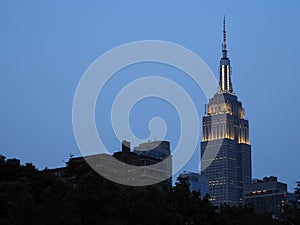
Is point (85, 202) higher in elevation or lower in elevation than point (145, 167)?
lower

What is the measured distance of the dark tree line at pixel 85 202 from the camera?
48.1 m

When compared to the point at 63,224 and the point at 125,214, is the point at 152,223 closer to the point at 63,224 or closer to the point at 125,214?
the point at 125,214

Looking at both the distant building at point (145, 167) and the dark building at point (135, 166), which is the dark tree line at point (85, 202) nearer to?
the dark building at point (135, 166)

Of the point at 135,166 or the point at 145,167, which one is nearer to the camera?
the point at 135,166

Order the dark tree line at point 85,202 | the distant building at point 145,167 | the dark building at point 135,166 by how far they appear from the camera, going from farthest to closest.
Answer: the distant building at point 145,167, the dark building at point 135,166, the dark tree line at point 85,202

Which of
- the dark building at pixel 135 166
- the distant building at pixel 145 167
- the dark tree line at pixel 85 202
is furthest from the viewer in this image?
the distant building at pixel 145 167

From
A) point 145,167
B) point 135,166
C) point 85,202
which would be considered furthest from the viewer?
point 145,167

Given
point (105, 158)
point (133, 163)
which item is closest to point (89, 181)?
point (105, 158)

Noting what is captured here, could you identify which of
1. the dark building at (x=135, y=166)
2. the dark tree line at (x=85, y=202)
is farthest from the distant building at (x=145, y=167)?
the dark tree line at (x=85, y=202)

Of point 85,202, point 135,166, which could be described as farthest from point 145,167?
point 85,202

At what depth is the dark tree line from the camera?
4806cm

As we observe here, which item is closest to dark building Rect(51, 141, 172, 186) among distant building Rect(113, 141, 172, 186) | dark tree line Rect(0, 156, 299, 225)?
distant building Rect(113, 141, 172, 186)

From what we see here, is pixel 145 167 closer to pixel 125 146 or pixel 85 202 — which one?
pixel 125 146

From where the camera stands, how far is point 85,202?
51.6 metres
